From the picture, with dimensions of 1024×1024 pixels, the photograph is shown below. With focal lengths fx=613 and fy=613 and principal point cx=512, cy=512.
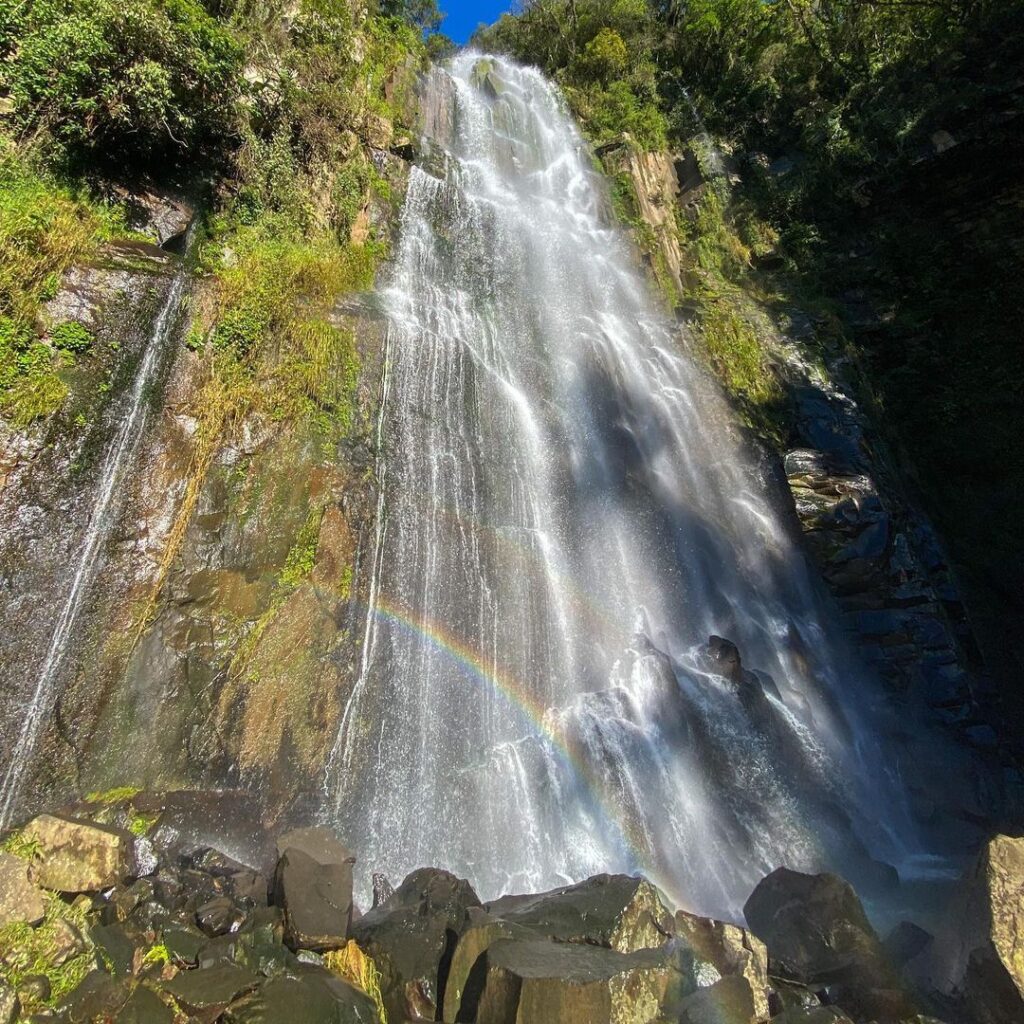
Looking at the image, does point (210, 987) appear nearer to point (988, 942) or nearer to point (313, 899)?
point (313, 899)

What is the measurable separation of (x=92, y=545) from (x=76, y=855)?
9.81 ft

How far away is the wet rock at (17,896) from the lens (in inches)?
152

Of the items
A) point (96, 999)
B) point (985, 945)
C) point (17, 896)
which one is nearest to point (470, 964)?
point (96, 999)

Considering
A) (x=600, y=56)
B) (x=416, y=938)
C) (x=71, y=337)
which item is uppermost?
(x=600, y=56)

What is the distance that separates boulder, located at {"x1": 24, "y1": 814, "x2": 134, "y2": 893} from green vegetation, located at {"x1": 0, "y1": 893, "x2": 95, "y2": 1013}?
0.39 meters

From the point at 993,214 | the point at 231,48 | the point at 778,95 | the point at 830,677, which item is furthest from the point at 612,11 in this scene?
the point at 830,677

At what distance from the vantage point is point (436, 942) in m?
4.48

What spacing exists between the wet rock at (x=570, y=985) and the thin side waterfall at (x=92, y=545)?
4428 mm

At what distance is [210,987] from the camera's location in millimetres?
3771

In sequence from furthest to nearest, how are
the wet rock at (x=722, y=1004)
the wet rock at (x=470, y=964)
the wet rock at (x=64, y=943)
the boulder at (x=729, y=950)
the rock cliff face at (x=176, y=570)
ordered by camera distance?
the rock cliff face at (x=176, y=570)
the boulder at (x=729, y=950)
the wet rock at (x=470, y=964)
the wet rock at (x=722, y=1004)
the wet rock at (x=64, y=943)

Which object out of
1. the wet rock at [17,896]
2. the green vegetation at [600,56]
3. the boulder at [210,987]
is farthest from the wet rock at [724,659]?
the green vegetation at [600,56]

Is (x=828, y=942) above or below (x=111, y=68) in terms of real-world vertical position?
below

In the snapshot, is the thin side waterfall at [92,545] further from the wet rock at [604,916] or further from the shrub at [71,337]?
the wet rock at [604,916]

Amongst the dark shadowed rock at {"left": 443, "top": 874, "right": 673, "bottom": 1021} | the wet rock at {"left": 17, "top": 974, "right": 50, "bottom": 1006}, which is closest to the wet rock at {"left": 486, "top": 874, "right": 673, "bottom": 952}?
the dark shadowed rock at {"left": 443, "top": 874, "right": 673, "bottom": 1021}
